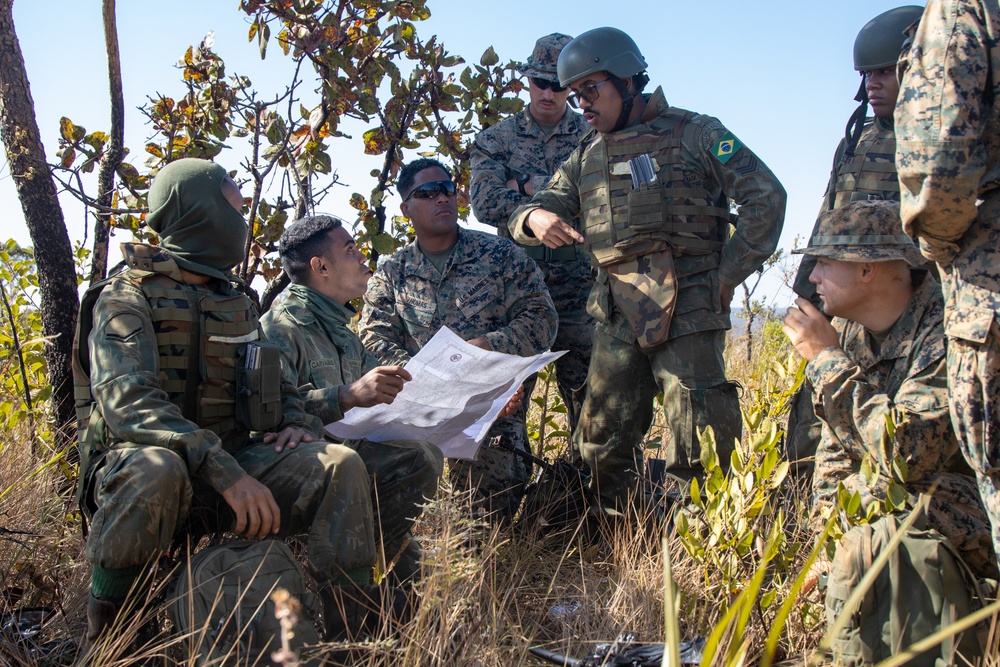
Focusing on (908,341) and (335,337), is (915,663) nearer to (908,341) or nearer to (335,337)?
(908,341)

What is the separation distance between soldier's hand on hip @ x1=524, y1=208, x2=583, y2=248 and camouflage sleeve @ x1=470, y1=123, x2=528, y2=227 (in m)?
0.92

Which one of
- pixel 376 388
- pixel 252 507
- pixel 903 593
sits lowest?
pixel 903 593

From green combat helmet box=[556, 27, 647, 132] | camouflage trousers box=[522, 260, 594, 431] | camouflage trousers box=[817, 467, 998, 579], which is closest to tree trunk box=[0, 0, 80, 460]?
camouflage trousers box=[522, 260, 594, 431]

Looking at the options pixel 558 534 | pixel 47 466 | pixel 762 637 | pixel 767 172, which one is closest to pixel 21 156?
pixel 47 466

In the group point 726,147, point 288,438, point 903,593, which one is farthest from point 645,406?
point 903,593

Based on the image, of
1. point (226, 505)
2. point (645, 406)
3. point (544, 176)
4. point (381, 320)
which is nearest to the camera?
point (226, 505)

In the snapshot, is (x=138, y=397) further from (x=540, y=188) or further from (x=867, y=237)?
(x=540, y=188)

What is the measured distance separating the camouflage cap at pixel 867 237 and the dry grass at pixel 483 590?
1.73 ft

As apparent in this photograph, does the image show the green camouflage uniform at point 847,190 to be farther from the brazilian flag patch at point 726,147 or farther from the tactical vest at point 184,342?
the tactical vest at point 184,342

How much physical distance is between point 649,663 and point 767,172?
2155 mm

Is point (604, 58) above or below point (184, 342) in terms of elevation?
above

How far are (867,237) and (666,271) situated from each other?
3.94 feet

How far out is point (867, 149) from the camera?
391 centimetres

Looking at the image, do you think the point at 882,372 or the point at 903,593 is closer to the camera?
the point at 903,593
